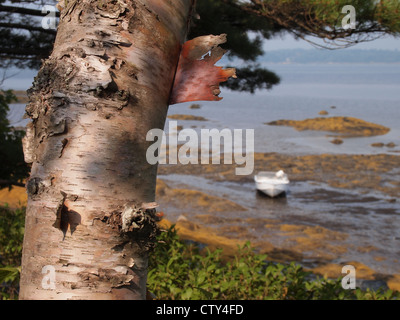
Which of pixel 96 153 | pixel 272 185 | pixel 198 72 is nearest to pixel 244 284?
pixel 198 72

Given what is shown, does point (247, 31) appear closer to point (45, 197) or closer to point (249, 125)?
point (45, 197)

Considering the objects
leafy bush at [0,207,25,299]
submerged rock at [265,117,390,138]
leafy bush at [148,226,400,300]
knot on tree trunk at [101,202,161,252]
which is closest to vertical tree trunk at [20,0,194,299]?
knot on tree trunk at [101,202,161,252]

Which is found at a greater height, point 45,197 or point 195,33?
point 195,33

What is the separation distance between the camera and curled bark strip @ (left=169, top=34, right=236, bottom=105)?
1096mm

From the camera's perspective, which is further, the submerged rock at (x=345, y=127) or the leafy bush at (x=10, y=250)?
the submerged rock at (x=345, y=127)

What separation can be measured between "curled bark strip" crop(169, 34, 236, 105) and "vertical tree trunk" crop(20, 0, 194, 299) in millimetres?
59

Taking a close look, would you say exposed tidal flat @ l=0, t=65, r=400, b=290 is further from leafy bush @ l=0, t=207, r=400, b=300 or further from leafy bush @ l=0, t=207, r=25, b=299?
leafy bush @ l=0, t=207, r=25, b=299

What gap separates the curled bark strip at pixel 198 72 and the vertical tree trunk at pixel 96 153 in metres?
0.06

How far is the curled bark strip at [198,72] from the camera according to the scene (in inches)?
43.1

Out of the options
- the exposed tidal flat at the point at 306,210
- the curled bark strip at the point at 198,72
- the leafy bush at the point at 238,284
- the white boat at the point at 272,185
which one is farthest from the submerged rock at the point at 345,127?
the curled bark strip at the point at 198,72
